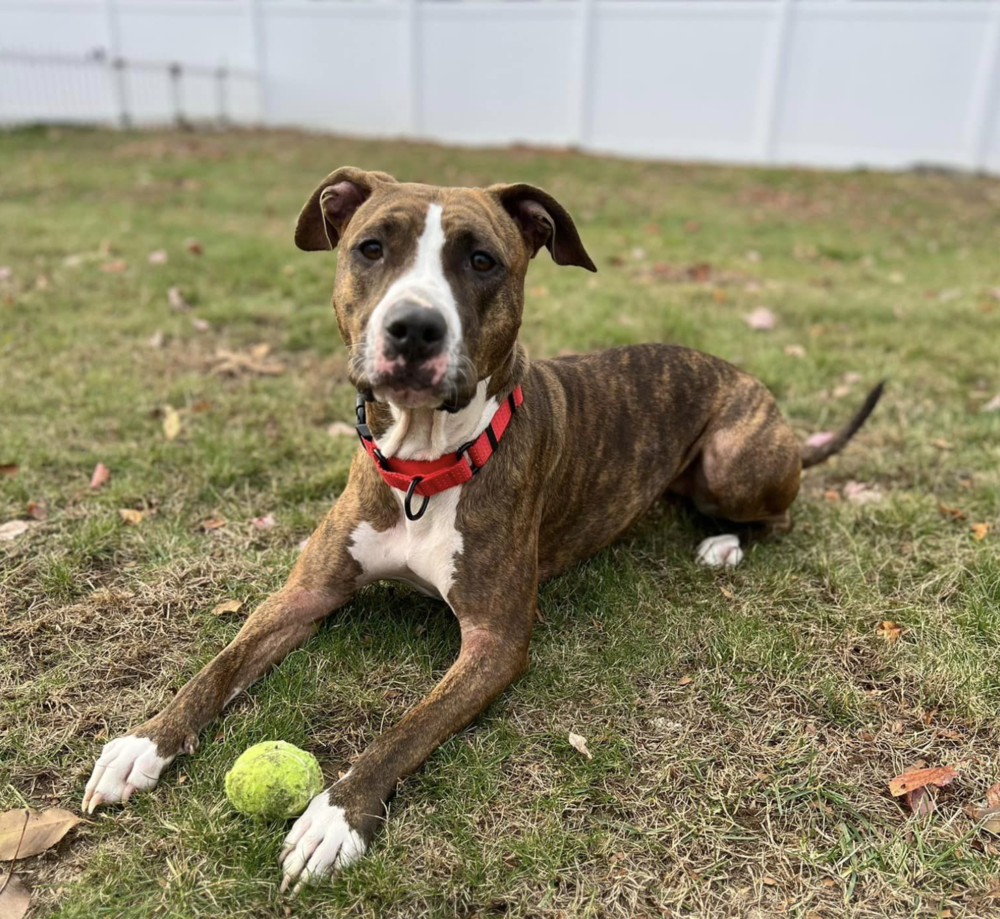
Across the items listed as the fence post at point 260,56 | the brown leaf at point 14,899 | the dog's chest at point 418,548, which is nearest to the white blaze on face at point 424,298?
the dog's chest at point 418,548

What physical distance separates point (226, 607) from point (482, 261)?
1.68 meters

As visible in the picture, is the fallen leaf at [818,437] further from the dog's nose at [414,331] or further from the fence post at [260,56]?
the fence post at [260,56]

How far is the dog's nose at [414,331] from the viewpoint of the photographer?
2.44 metres

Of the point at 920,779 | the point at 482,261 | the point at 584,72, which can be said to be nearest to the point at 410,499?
the point at 482,261

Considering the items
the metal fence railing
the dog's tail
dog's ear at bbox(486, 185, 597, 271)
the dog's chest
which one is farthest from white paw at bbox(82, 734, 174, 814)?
the metal fence railing

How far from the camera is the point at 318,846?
2252 millimetres

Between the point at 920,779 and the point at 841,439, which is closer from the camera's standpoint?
the point at 920,779

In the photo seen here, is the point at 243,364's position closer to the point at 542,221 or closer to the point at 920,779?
the point at 542,221

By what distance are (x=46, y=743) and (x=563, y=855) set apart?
1631 millimetres

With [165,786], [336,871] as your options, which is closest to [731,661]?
[336,871]

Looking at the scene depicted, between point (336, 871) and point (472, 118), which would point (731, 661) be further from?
point (472, 118)

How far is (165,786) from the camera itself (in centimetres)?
247

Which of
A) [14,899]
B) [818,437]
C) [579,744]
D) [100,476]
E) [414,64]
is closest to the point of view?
[14,899]

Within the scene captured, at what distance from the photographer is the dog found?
2490 mm
